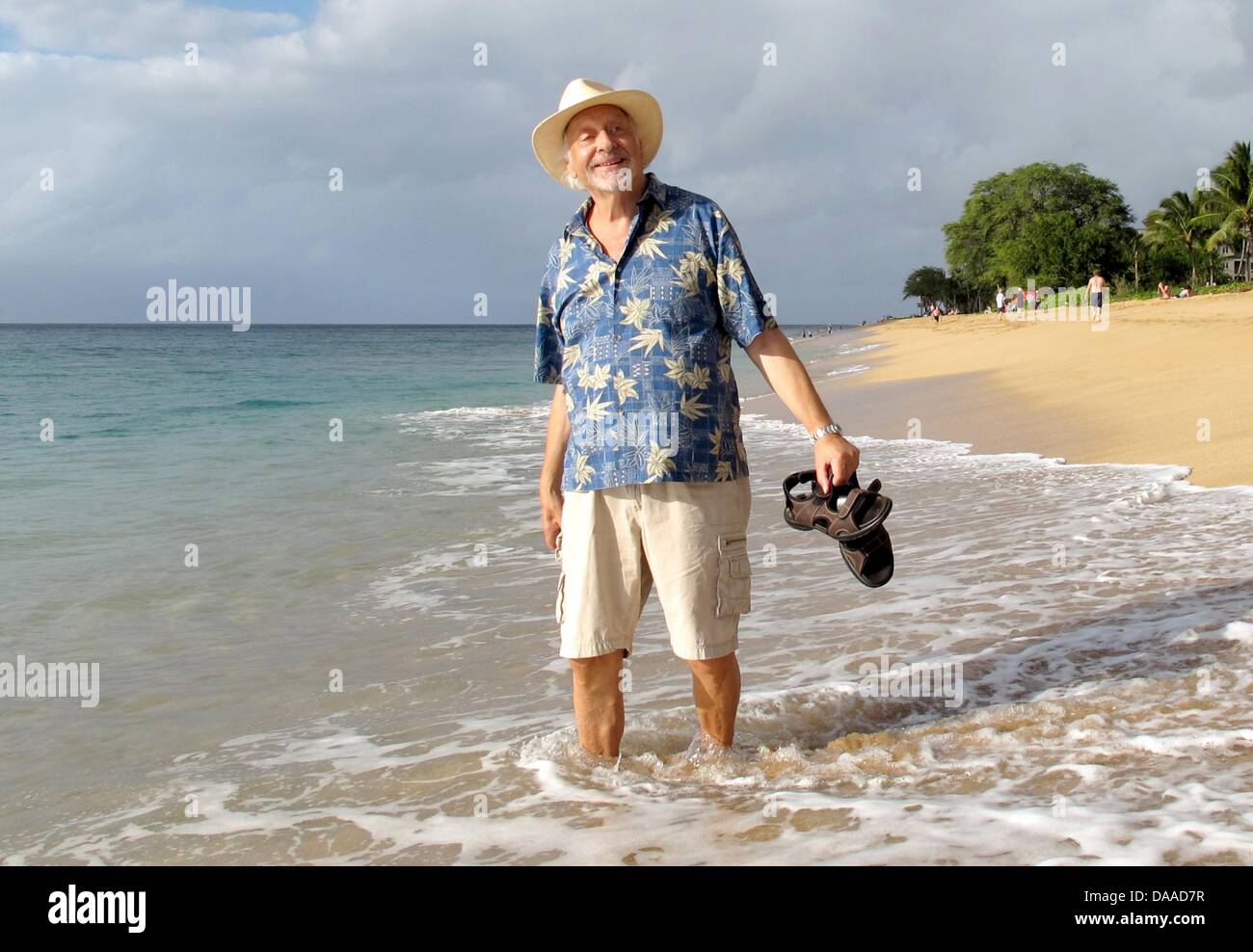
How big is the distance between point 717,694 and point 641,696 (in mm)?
1037

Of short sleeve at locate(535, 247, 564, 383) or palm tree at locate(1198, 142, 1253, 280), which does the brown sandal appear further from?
palm tree at locate(1198, 142, 1253, 280)

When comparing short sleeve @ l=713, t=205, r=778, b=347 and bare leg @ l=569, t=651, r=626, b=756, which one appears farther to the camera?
bare leg @ l=569, t=651, r=626, b=756

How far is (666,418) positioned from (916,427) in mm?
11011

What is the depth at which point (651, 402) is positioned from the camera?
9.86 ft

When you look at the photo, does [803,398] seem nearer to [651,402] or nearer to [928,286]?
[651,402]

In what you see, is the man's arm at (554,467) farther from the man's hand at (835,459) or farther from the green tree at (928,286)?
the green tree at (928,286)

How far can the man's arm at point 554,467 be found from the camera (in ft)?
11.0

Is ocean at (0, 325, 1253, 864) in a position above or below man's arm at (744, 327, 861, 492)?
below

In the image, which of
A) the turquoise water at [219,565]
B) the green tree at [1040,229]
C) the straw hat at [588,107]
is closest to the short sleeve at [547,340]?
the straw hat at [588,107]

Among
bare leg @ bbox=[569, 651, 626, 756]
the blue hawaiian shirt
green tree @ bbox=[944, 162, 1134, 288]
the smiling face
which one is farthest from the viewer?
green tree @ bbox=[944, 162, 1134, 288]

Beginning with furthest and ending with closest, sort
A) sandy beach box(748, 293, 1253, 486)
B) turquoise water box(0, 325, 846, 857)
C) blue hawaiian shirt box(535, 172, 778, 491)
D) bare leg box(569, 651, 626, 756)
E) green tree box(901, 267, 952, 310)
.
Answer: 1. green tree box(901, 267, 952, 310)
2. sandy beach box(748, 293, 1253, 486)
3. turquoise water box(0, 325, 846, 857)
4. bare leg box(569, 651, 626, 756)
5. blue hawaiian shirt box(535, 172, 778, 491)

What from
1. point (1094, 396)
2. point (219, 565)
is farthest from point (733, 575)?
point (1094, 396)

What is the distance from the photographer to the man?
9.87 feet

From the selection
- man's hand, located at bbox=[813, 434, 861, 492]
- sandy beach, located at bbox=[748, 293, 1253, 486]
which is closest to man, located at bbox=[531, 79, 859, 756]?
man's hand, located at bbox=[813, 434, 861, 492]
